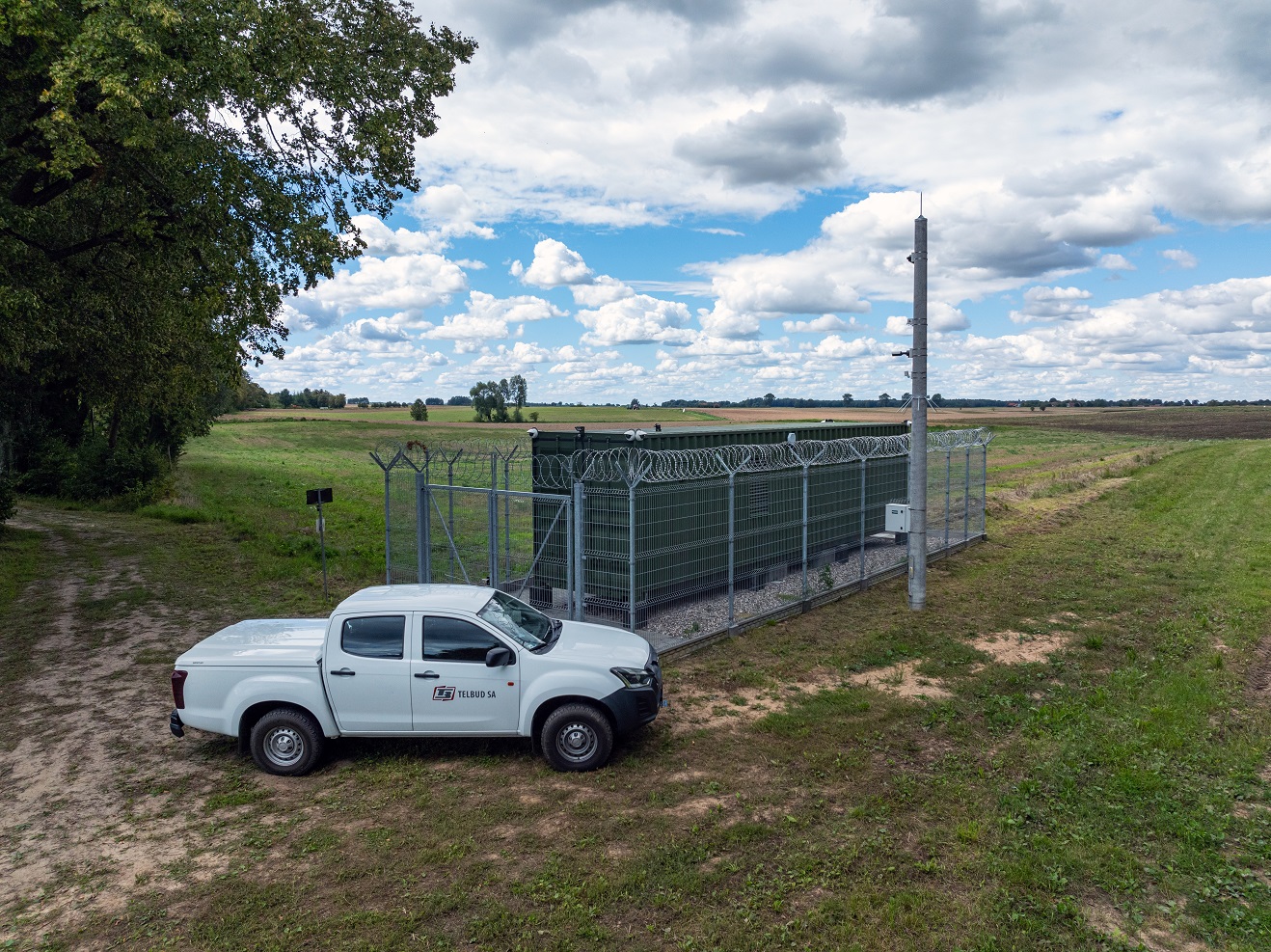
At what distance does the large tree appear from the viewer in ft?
35.0

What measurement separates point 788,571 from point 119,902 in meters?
12.0

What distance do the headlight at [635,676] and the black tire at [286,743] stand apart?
2.90 meters

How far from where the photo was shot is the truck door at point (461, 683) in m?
7.45

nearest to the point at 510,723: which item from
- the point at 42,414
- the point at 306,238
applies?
the point at 306,238

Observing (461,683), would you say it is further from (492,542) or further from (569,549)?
(492,542)

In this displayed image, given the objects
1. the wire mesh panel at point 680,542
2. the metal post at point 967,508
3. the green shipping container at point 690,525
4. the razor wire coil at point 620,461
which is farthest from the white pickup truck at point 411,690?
the metal post at point 967,508

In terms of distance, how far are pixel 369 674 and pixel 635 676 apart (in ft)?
8.14

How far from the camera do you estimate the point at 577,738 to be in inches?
295

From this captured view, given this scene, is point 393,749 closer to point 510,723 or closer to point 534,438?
point 510,723

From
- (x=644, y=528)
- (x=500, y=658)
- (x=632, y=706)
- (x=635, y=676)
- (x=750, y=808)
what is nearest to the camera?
(x=750, y=808)

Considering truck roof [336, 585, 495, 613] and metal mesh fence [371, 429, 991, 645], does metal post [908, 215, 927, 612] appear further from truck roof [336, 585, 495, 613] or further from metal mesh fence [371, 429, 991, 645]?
truck roof [336, 585, 495, 613]

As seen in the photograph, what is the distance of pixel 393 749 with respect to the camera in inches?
317

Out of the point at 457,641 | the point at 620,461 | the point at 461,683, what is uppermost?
the point at 620,461

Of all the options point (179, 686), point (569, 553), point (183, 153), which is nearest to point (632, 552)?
point (569, 553)
